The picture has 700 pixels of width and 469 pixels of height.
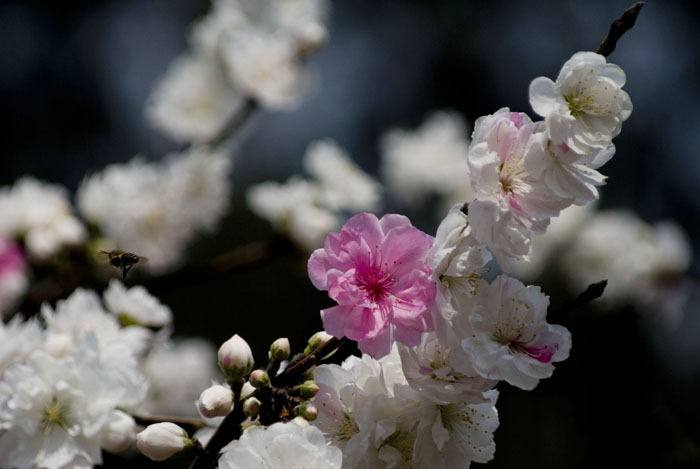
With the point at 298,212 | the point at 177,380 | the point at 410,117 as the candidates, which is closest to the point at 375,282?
the point at 298,212

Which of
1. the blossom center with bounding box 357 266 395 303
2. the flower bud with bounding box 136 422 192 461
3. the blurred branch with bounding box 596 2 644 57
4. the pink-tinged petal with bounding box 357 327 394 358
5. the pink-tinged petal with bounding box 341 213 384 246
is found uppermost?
the blurred branch with bounding box 596 2 644 57

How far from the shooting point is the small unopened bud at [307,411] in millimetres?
820

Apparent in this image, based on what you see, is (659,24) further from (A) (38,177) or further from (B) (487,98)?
(A) (38,177)

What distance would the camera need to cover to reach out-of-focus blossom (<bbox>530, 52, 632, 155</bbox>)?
0.83 m

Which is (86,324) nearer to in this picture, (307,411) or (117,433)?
(117,433)

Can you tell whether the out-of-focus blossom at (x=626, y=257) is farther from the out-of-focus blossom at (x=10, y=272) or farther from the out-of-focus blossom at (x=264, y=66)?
the out-of-focus blossom at (x=10, y=272)

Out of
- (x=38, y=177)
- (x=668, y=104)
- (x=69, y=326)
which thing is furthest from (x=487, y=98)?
(x=69, y=326)

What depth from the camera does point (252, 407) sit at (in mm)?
815

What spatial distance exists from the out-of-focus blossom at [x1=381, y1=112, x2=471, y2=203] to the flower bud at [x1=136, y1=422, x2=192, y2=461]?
228 centimetres

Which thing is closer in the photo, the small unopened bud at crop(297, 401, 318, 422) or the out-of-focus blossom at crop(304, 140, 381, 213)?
the small unopened bud at crop(297, 401, 318, 422)

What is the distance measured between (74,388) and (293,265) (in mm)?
1201

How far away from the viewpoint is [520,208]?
2.73 feet

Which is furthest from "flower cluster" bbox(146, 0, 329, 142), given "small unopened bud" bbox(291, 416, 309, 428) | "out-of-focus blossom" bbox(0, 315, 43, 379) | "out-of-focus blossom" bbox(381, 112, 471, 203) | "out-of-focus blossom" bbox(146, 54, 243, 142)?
"small unopened bud" bbox(291, 416, 309, 428)

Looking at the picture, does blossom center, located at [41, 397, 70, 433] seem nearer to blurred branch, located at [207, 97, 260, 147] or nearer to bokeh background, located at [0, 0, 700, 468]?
blurred branch, located at [207, 97, 260, 147]
